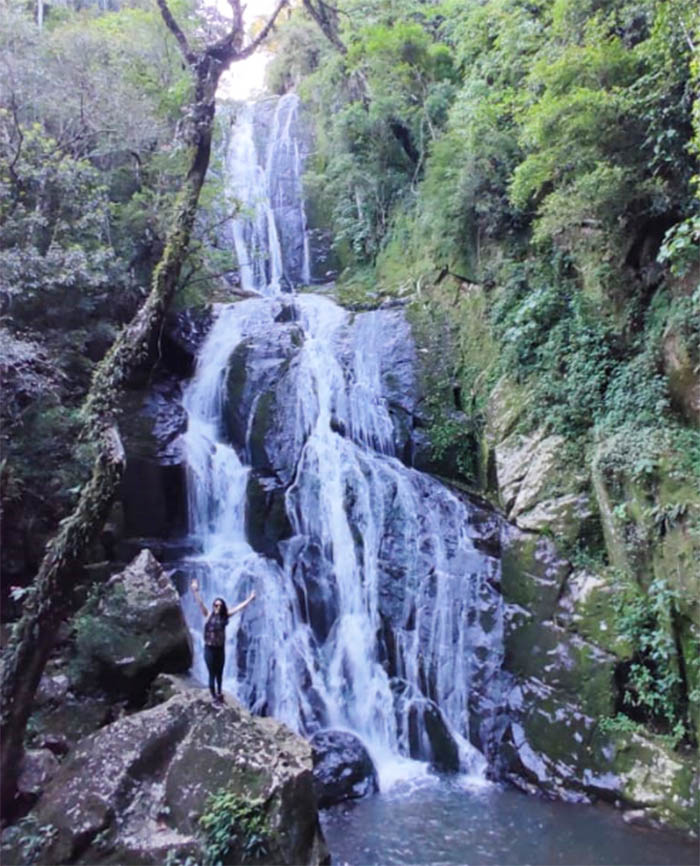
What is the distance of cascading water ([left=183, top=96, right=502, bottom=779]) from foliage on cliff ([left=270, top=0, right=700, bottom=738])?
4.46 feet

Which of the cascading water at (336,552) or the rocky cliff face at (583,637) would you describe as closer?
the rocky cliff face at (583,637)

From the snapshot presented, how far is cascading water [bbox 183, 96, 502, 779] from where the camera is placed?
877cm

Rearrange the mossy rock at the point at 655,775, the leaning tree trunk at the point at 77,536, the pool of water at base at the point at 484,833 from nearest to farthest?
1. the leaning tree trunk at the point at 77,536
2. the pool of water at base at the point at 484,833
3. the mossy rock at the point at 655,775

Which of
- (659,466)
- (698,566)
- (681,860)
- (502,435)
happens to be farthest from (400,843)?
(502,435)

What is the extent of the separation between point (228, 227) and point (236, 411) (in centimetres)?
832

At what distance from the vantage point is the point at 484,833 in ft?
21.8

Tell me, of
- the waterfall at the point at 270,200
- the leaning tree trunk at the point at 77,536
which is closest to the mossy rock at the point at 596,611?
the leaning tree trunk at the point at 77,536

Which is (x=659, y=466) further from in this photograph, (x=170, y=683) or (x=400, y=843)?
(x=170, y=683)

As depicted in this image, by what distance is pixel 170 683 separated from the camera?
7109 millimetres

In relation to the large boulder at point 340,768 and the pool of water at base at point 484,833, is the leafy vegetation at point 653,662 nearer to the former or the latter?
the pool of water at base at point 484,833

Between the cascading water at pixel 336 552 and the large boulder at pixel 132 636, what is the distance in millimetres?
1278

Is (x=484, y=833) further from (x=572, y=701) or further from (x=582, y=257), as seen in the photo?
(x=582, y=257)

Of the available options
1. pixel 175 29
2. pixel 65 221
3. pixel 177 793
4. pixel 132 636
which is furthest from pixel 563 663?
pixel 65 221

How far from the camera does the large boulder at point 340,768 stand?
7.48m
